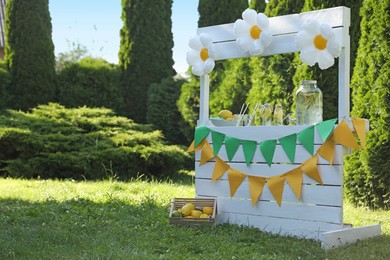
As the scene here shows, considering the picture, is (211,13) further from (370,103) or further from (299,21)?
(299,21)

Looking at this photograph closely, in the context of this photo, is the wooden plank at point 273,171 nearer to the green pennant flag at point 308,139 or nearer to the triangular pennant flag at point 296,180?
the triangular pennant flag at point 296,180

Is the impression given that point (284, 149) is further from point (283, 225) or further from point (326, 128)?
point (283, 225)

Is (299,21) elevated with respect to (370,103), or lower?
elevated

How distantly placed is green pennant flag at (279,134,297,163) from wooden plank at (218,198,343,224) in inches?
15.3

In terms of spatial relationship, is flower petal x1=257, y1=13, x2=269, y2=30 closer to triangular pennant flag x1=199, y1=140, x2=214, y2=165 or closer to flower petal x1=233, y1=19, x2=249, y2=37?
flower petal x1=233, y1=19, x2=249, y2=37

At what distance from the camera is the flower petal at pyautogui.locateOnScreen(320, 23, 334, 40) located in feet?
14.3

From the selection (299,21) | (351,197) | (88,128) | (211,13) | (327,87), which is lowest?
(351,197)

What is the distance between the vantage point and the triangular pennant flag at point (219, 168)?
4980 mm

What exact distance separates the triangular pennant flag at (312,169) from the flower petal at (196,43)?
59.4 inches

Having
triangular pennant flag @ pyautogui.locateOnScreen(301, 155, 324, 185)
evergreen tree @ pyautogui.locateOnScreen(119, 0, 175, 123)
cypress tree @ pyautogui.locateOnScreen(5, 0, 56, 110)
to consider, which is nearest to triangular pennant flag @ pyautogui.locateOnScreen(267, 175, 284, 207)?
triangular pennant flag @ pyautogui.locateOnScreen(301, 155, 324, 185)

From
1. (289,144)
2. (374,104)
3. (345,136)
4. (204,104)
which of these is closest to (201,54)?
(204,104)

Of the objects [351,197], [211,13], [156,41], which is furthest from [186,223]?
[156,41]

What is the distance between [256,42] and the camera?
4805 millimetres

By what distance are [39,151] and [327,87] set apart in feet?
14.9
